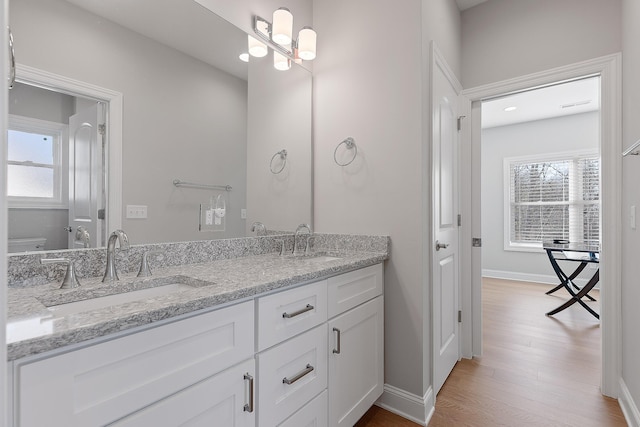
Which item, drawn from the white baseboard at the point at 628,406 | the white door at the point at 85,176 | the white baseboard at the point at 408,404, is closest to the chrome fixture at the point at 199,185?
the white door at the point at 85,176

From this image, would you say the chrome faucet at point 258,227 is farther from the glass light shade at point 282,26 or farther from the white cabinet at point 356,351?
the glass light shade at point 282,26

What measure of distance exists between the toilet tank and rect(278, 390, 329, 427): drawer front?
3.53 ft

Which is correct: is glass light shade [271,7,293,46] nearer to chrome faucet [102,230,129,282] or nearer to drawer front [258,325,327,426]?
chrome faucet [102,230,129,282]

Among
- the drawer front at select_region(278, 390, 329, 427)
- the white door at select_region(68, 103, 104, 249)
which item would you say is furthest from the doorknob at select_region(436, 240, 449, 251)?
the white door at select_region(68, 103, 104, 249)

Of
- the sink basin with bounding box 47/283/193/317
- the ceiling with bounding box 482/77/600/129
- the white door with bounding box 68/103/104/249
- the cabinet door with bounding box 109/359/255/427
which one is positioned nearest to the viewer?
the cabinet door with bounding box 109/359/255/427

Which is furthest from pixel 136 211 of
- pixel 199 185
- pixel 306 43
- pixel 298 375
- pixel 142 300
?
pixel 306 43

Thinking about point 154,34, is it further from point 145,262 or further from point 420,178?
point 420,178

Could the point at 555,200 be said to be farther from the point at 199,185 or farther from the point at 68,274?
the point at 68,274

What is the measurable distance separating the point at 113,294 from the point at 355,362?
1146mm

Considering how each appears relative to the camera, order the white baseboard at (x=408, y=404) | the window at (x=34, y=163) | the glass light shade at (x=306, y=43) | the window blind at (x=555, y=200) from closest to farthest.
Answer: the window at (x=34, y=163) → the white baseboard at (x=408, y=404) → the glass light shade at (x=306, y=43) → the window blind at (x=555, y=200)

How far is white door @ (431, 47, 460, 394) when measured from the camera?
6.47 feet

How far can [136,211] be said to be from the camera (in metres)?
1.41

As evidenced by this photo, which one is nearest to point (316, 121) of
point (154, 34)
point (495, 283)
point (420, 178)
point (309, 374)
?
point (420, 178)

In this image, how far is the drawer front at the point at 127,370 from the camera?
67cm
